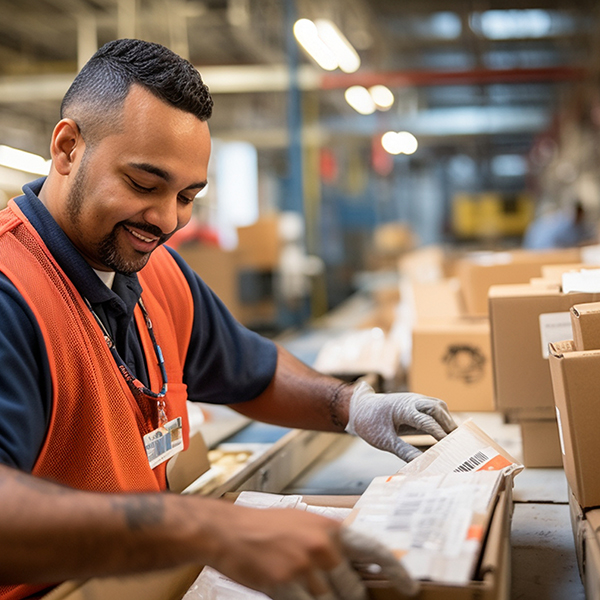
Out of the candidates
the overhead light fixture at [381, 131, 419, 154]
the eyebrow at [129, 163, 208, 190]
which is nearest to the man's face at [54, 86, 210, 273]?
the eyebrow at [129, 163, 208, 190]

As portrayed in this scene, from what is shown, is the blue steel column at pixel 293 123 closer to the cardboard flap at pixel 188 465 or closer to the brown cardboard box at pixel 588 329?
the cardboard flap at pixel 188 465

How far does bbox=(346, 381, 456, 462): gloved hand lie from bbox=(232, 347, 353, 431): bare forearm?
0.09 meters

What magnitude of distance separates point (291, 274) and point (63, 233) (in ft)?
19.4

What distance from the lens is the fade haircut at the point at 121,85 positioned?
1301 millimetres

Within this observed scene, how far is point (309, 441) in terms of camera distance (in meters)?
2.11

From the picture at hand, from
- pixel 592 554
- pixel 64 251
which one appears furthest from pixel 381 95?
pixel 592 554

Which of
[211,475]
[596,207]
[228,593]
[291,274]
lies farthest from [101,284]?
[596,207]

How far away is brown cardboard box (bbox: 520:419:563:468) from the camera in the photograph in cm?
184

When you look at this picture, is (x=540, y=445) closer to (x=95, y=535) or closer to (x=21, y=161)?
(x=95, y=535)

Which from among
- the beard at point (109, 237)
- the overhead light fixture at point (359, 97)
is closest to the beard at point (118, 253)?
the beard at point (109, 237)

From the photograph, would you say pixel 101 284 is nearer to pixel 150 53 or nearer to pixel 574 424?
pixel 150 53

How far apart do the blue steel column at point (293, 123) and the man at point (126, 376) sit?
5722 millimetres

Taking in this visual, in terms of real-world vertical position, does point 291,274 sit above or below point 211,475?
above

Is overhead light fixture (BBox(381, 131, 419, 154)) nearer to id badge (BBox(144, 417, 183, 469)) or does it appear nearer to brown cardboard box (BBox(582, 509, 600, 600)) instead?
id badge (BBox(144, 417, 183, 469))
